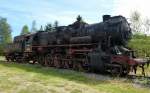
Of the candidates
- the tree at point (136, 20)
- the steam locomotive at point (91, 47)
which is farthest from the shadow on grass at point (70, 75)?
the tree at point (136, 20)

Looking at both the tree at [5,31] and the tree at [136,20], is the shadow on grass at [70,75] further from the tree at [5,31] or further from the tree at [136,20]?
the tree at [5,31]

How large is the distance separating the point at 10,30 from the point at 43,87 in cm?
8554

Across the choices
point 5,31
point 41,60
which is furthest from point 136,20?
point 5,31

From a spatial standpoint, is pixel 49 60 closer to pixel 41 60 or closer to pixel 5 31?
pixel 41 60

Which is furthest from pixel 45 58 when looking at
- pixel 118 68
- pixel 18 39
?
pixel 118 68

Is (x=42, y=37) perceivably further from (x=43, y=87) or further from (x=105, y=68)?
(x=43, y=87)

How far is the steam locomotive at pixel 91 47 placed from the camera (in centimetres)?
1927

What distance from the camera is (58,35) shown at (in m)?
27.1

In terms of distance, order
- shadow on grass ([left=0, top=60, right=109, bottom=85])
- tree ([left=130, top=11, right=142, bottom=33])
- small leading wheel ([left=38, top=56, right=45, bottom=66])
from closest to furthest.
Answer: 1. shadow on grass ([left=0, top=60, right=109, bottom=85])
2. small leading wheel ([left=38, top=56, right=45, bottom=66])
3. tree ([left=130, top=11, right=142, bottom=33])

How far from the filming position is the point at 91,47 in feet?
72.5

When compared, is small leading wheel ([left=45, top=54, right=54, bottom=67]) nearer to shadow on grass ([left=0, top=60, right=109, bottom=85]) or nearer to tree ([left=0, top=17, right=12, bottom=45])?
shadow on grass ([left=0, top=60, right=109, bottom=85])

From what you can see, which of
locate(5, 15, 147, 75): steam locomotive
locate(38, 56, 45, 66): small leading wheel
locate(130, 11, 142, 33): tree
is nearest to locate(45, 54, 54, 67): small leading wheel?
locate(5, 15, 147, 75): steam locomotive

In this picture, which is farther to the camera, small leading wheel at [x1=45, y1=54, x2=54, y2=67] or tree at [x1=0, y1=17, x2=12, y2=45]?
tree at [x1=0, y1=17, x2=12, y2=45]

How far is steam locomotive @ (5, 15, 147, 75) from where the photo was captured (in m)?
19.3
